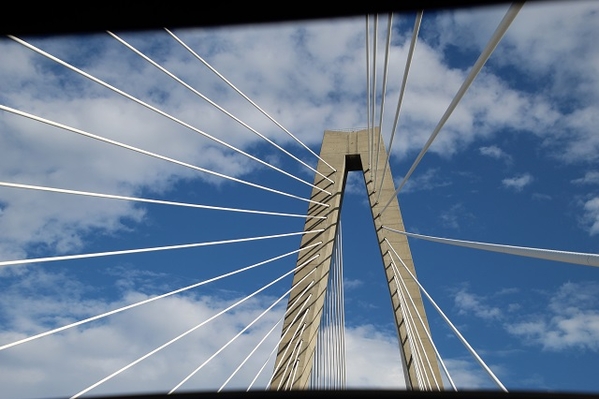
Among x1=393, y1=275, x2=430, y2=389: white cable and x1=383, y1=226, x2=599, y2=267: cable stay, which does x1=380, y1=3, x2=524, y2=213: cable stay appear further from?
x1=393, y1=275, x2=430, y2=389: white cable

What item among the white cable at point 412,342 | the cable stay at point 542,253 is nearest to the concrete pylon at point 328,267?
the white cable at point 412,342

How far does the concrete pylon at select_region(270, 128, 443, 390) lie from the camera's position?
7.20m

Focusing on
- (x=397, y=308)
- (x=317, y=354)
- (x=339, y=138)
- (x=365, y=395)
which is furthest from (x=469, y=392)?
(x=339, y=138)

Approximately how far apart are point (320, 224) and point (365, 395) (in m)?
6.33

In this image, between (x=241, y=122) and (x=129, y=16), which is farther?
(x=241, y=122)

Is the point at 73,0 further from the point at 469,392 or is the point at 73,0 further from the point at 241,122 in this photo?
the point at 241,122

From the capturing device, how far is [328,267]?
8.11 m

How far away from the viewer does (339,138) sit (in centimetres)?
909

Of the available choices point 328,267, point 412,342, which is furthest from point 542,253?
point 328,267

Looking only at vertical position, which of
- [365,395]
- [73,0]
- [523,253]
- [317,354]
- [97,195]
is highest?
[317,354]

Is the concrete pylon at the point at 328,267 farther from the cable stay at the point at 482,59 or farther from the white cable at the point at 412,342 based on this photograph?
the cable stay at the point at 482,59

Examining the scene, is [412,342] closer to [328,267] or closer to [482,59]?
[328,267]

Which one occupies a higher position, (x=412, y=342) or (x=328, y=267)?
(x=328, y=267)

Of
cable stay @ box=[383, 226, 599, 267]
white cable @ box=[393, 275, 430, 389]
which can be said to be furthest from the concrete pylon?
cable stay @ box=[383, 226, 599, 267]
